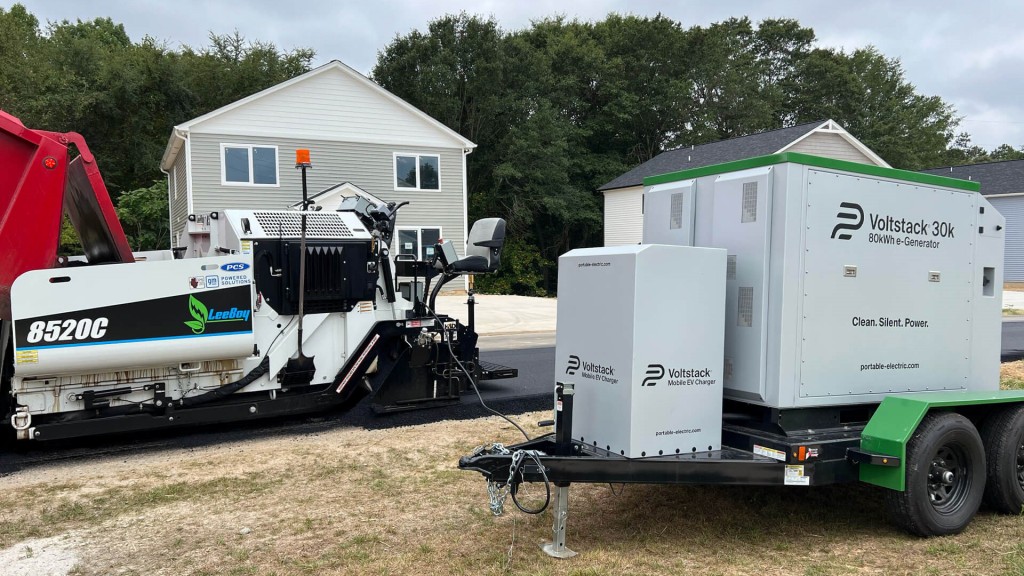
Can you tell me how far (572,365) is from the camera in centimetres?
440

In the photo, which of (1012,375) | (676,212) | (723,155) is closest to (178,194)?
(723,155)

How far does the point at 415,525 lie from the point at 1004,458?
3620 mm

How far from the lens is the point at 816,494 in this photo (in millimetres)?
5156

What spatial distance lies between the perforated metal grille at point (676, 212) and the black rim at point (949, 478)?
2011 millimetres

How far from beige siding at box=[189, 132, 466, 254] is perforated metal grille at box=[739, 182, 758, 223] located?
19.6m

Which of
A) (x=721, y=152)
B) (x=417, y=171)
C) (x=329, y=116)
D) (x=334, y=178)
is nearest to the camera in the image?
(x=329, y=116)

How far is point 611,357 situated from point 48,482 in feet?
14.4

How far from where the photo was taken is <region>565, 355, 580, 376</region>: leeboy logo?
4344 millimetres

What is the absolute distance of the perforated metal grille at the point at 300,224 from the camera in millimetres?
6730

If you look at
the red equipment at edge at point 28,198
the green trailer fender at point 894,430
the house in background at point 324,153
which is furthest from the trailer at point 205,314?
the house in background at point 324,153

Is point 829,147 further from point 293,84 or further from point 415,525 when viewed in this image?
point 415,525

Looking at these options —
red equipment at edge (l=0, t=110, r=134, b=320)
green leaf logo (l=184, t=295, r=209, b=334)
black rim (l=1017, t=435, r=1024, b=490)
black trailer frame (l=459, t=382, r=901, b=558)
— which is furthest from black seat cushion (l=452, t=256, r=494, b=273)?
black rim (l=1017, t=435, r=1024, b=490)

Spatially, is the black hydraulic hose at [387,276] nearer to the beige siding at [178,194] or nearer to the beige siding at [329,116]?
the beige siding at [329,116]

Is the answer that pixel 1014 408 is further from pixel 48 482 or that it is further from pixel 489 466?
pixel 48 482
